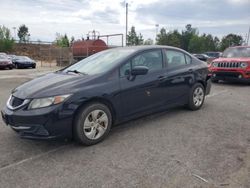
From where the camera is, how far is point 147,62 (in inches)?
189

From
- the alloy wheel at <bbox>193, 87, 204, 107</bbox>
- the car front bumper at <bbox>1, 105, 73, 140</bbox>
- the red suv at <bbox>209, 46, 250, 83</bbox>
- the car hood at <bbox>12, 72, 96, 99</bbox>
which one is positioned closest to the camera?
the car front bumper at <bbox>1, 105, 73, 140</bbox>

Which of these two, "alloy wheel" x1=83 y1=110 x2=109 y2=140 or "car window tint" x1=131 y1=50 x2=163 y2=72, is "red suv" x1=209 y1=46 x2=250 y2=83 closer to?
"car window tint" x1=131 y1=50 x2=163 y2=72

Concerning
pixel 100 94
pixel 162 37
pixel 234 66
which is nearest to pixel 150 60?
pixel 100 94

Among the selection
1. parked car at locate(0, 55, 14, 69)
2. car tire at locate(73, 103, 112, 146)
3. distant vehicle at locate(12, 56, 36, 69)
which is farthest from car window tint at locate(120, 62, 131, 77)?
distant vehicle at locate(12, 56, 36, 69)

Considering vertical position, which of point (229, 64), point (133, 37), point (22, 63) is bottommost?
point (22, 63)

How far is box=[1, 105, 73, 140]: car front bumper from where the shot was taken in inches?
136

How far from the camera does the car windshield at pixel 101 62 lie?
4.32m

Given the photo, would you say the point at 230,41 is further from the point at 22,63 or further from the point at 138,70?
the point at 138,70

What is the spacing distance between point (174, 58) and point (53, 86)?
279cm

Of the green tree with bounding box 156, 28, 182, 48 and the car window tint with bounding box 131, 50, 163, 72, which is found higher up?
the green tree with bounding box 156, 28, 182, 48

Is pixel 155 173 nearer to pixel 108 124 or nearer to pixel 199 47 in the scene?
pixel 108 124

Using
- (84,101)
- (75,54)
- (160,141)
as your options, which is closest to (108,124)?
(84,101)

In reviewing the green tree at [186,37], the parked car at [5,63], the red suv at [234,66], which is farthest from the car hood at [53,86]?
the green tree at [186,37]

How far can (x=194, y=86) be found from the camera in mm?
5762
